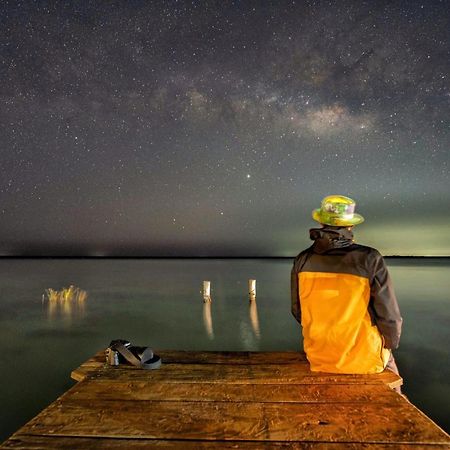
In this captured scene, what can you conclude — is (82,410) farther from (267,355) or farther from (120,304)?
(120,304)

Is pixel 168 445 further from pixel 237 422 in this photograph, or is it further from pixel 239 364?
pixel 239 364

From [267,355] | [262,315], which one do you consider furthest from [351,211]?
[262,315]

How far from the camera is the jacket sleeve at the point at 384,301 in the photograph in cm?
363

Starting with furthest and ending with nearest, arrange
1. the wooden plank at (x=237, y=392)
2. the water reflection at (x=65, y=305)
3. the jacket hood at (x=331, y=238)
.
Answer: the water reflection at (x=65, y=305)
the jacket hood at (x=331, y=238)
the wooden plank at (x=237, y=392)

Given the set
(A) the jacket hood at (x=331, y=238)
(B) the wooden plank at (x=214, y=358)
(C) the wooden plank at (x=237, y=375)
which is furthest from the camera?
(B) the wooden plank at (x=214, y=358)

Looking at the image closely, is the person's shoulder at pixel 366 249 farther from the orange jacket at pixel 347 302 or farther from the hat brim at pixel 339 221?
the hat brim at pixel 339 221

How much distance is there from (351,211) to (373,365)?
1.71 meters

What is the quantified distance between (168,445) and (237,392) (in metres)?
1.17

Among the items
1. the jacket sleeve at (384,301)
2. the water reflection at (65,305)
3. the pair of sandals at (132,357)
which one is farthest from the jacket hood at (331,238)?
the water reflection at (65,305)

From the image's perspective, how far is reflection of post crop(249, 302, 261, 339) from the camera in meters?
15.5

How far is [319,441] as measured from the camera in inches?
109

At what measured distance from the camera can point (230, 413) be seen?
3.23m

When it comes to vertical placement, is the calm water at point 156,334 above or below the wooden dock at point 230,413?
below

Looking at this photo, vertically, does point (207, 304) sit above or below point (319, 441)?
below
